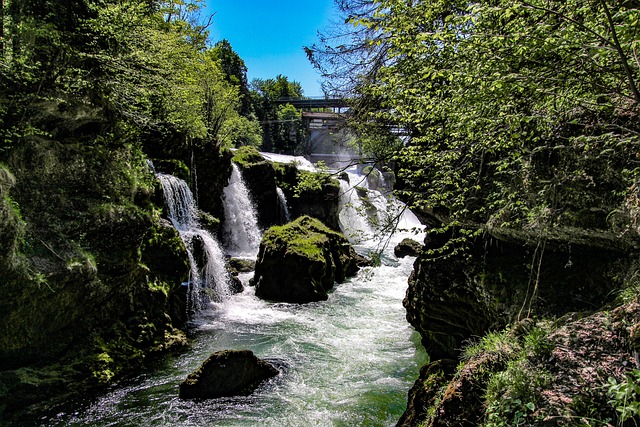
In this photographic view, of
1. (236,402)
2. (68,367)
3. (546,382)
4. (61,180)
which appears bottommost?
(236,402)

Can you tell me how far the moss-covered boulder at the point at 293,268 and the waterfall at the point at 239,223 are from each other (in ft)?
18.5

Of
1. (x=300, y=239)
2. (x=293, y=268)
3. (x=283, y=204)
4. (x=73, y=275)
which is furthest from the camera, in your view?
(x=283, y=204)

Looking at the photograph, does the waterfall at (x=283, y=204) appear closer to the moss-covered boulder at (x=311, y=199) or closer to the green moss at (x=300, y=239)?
the moss-covered boulder at (x=311, y=199)

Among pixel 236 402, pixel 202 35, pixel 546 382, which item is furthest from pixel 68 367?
pixel 202 35

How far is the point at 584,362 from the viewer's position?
3.29m

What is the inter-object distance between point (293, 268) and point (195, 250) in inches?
140

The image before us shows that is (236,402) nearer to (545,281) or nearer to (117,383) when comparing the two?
(117,383)

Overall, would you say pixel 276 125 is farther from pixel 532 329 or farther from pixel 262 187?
pixel 532 329

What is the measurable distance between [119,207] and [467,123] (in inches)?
309

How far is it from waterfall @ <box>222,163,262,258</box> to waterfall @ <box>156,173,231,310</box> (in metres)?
5.76

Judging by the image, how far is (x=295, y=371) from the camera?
8391mm

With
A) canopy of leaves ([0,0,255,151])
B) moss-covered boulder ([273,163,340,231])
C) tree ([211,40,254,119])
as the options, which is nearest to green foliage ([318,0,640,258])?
canopy of leaves ([0,0,255,151])

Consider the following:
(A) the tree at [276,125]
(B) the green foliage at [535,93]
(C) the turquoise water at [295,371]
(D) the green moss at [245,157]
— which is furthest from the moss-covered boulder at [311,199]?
(A) the tree at [276,125]

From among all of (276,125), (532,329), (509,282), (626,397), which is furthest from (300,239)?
(276,125)
